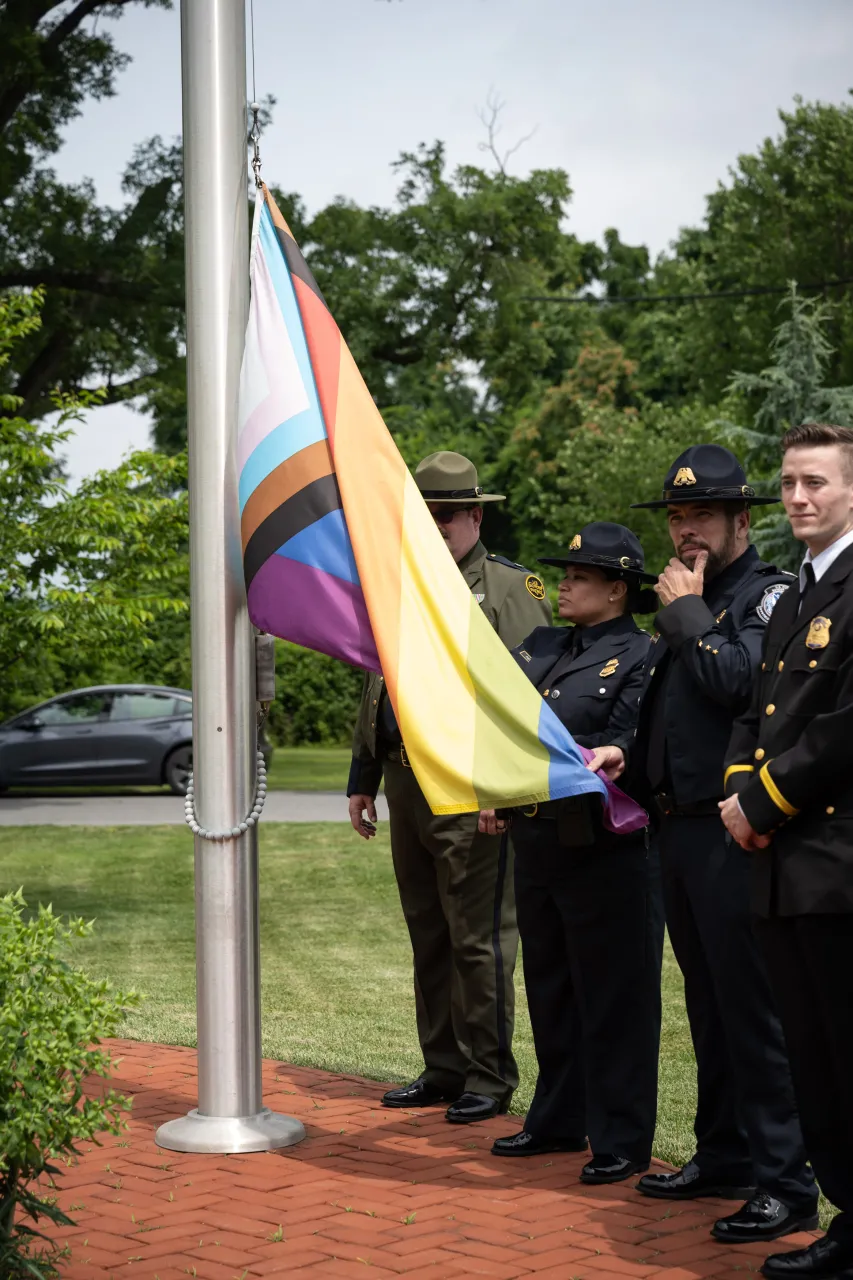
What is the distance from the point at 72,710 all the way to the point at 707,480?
766 inches

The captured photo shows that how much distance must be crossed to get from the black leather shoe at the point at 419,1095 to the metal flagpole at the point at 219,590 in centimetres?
67

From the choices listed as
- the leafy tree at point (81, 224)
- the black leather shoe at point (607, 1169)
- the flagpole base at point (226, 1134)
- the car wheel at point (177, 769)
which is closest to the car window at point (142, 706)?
the car wheel at point (177, 769)

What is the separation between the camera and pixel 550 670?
5512mm

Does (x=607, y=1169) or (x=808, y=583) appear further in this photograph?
(x=607, y=1169)

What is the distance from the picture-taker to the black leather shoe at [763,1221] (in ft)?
14.6

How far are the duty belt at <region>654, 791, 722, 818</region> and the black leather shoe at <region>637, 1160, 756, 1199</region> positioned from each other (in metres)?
1.14

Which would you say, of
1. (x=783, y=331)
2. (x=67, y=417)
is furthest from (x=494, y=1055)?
(x=783, y=331)

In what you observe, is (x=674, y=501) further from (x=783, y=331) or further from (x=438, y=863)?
(x=783, y=331)

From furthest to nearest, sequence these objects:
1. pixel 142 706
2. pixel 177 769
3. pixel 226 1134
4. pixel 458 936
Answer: pixel 142 706 → pixel 177 769 → pixel 458 936 → pixel 226 1134

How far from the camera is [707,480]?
15.7 feet

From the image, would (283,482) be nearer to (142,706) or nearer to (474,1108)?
(474,1108)

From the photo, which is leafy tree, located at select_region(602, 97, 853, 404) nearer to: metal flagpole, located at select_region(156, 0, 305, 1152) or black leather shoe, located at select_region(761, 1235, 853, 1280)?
metal flagpole, located at select_region(156, 0, 305, 1152)

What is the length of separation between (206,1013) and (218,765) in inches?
34.0

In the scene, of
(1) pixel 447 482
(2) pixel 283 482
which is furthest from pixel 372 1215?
(1) pixel 447 482
